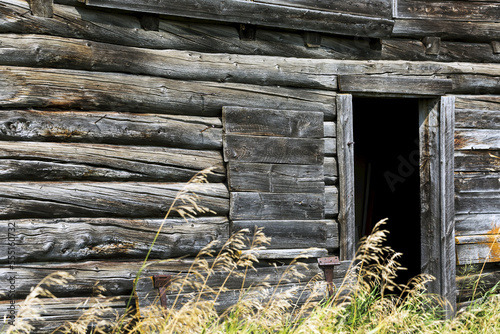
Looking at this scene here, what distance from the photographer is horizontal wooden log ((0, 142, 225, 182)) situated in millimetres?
3703

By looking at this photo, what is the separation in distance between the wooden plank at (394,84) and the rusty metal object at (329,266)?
1.42 meters

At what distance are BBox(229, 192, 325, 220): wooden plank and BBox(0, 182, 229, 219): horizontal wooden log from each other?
13 cm

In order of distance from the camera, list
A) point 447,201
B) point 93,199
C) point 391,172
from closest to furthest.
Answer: point 93,199 < point 447,201 < point 391,172

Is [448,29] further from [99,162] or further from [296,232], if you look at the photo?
[99,162]

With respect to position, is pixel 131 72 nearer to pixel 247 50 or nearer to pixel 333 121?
pixel 247 50

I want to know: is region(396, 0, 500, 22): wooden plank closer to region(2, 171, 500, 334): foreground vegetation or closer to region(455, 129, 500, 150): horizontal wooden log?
region(455, 129, 500, 150): horizontal wooden log

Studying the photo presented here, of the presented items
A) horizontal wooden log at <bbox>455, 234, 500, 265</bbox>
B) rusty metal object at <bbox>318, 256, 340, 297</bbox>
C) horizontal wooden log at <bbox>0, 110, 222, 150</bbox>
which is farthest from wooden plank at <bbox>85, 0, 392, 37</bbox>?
horizontal wooden log at <bbox>455, 234, 500, 265</bbox>

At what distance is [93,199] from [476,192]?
11.5 feet

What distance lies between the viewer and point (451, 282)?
515 centimetres

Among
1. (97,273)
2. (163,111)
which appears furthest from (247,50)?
(97,273)

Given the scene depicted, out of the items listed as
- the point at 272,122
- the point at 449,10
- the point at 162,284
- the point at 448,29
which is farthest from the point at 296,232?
the point at 449,10

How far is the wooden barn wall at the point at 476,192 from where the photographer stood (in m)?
5.24

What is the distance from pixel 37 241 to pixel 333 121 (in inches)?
99.7

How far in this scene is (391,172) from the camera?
726 cm
